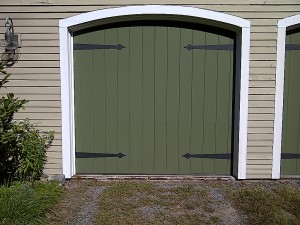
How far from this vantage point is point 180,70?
527 cm

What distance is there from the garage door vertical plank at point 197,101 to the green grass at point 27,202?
1.83m

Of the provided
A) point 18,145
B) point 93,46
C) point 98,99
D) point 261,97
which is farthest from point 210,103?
point 18,145

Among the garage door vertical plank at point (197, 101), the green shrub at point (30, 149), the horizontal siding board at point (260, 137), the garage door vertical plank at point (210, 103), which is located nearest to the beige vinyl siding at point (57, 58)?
the horizontal siding board at point (260, 137)

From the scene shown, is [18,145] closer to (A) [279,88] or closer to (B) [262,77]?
(B) [262,77]

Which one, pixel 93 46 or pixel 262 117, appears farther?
pixel 93 46

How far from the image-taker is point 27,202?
13.2 ft

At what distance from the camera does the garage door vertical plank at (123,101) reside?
5.24 m

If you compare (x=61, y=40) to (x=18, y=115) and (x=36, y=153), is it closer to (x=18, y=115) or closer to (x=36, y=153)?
(x=18, y=115)

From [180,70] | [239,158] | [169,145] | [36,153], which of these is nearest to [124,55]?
[180,70]

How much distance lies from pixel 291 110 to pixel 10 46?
3689 millimetres

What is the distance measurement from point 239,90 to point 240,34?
27.7 inches

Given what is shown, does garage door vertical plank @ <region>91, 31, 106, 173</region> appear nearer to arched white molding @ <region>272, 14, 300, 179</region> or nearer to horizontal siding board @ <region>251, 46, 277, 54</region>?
horizontal siding board @ <region>251, 46, 277, 54</region>

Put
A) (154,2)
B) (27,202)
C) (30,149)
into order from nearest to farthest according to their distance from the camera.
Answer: (27,202)
(30,149)
(154,2)

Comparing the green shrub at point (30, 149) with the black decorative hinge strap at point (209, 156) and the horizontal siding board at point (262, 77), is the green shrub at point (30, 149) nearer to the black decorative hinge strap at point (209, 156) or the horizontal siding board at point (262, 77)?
the black decorative hinge strap at point (209, 156)
